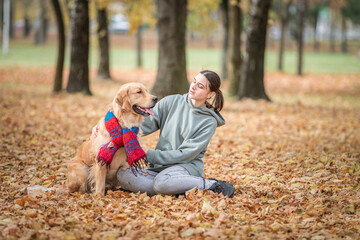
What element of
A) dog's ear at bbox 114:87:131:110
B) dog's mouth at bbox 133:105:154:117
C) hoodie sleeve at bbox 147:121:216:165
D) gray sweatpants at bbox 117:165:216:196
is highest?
dog's ear at bbox 114:87:131:110

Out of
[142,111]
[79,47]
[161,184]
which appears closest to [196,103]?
[142,111]

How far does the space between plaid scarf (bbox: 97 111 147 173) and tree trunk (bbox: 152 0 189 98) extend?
7.45 metres

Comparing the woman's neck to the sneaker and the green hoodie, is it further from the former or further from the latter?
the sneaker

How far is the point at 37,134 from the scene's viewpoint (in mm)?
8727

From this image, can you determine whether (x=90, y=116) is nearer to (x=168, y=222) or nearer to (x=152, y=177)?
(x=152, y=177)

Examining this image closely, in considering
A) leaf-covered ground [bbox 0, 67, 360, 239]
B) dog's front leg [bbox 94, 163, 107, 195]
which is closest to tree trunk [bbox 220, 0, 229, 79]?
leaf-covered ground [bbox 0, 67, 360, 239]

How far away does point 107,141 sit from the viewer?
5039 mm

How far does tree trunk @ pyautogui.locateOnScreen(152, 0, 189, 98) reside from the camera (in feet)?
40.6

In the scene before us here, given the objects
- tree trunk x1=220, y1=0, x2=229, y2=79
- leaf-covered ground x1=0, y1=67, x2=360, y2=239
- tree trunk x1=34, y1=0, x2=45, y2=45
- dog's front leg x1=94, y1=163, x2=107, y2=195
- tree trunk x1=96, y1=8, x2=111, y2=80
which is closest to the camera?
leaf-covered ground x1=0, y1=67, x2=360, y2=239

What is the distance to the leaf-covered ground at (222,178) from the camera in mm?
4199

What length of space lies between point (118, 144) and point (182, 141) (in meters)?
0.78

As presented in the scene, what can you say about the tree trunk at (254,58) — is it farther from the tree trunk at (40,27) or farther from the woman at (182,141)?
the tree trunk at (40,27)

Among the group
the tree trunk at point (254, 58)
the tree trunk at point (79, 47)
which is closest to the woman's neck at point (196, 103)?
the tree trunk at point (254, 58)

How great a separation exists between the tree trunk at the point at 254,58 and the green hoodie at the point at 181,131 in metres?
8.41
